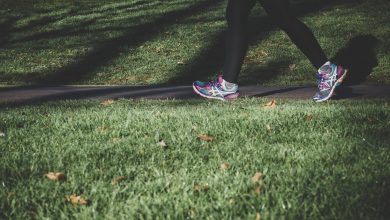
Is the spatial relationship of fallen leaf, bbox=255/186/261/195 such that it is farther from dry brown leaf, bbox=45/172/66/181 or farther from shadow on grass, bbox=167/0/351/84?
shadow on grass, bbox=167/0/351/84

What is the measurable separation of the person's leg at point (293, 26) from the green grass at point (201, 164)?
0.78 metres

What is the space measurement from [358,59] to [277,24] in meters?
4.49

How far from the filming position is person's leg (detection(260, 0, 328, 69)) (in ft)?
13.6

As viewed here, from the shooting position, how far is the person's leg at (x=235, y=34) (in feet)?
13.8

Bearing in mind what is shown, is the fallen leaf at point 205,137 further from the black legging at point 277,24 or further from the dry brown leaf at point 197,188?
the black legging at point 277,24

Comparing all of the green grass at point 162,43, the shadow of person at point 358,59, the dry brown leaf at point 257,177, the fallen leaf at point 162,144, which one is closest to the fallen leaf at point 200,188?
the dry brown leaf at point 257,177

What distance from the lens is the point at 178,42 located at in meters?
11.4

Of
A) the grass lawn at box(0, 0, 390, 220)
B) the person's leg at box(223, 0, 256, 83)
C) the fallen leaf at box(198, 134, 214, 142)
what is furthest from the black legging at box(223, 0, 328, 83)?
the fallen leaf at box(198, 134, 214, 142)

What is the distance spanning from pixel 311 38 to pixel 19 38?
36.1 ft

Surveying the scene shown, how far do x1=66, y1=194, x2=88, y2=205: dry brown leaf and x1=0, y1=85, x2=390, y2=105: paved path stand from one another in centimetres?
398

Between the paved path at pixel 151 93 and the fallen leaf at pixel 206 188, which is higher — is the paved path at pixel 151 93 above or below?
below

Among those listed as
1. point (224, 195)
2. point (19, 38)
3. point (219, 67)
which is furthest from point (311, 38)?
point (19, 38)

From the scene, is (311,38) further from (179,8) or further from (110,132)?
(179,8)

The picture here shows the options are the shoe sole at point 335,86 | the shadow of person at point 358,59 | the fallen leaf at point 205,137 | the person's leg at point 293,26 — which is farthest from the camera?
the shadow of person at point 358,59
